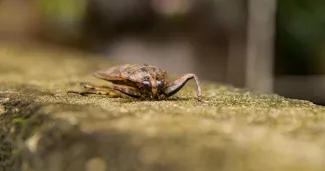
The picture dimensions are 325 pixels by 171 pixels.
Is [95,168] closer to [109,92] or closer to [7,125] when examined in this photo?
[7,125]

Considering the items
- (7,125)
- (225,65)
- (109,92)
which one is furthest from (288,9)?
(7,125)

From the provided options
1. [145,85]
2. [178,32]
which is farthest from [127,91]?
[178,32]

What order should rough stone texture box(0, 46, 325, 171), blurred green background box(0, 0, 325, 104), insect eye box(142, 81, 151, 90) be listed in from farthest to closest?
blurred green background box(0, 0, 325, 104)
insect eye box(142, 81, 151, 90)
rough stone texture box(0, 46, 325, 171)

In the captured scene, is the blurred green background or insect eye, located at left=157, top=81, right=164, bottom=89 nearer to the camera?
insect eye, located at left=157, top=81, right=164, bottom=89

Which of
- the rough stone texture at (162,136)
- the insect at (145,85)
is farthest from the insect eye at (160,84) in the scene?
the rough stone texture at (162,136)

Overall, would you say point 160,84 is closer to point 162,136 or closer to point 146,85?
point 146,85

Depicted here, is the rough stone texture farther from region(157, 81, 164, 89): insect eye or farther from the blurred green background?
the blurred green background

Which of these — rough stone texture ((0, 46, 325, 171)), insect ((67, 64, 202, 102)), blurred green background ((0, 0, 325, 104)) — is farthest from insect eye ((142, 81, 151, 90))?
blurred green background ((0, 0, 325, 104))
